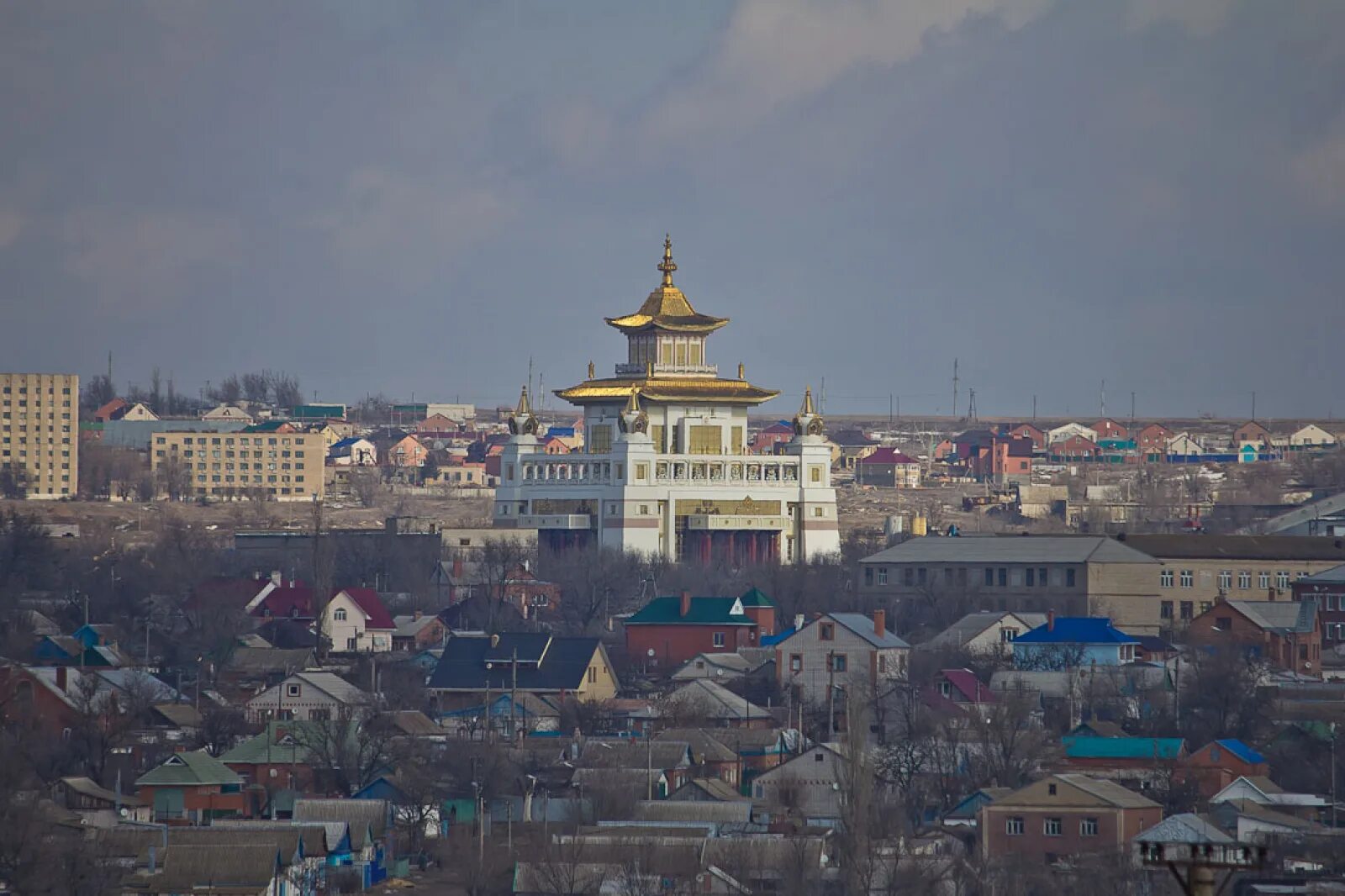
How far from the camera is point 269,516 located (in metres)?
106

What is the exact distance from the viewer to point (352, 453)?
5802 inches

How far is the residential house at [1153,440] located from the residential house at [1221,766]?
104330 mm

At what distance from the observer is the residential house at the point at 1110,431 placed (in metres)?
164

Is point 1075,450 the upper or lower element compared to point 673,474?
upper

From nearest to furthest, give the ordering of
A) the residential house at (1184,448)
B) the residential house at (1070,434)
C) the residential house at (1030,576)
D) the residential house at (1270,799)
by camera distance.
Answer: the residential house at (1270,799) → the residential house at (1030,576) → the residential house at (1184,448) → the residential house at (1070,434)

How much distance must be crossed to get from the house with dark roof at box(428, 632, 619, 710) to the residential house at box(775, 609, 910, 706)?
8.68 ft

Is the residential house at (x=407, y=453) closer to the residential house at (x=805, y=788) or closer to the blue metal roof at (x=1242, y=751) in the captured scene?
the residential house at (x=805, y=788)

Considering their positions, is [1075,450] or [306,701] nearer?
[306,701]

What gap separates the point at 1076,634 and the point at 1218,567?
1264cm

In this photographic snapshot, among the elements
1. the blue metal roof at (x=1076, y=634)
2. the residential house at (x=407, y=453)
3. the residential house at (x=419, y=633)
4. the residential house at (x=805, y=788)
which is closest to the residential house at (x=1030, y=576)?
the blue metal roof at (x=1076, y=634)

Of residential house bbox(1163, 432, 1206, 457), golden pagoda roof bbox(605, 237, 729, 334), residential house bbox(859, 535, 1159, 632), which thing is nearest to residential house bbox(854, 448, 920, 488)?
residential house bbox(1163, 432, 1206, 457)

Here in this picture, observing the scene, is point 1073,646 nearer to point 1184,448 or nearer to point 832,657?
point 832,657

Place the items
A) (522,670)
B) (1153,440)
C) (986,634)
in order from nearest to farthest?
1. (522,670)
2. (986,634)
3. (1153,440)

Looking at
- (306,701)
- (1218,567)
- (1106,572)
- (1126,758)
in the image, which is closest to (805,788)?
(1126,758)
